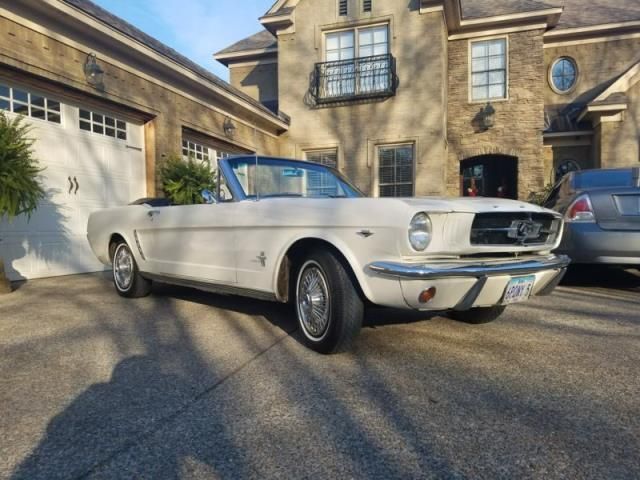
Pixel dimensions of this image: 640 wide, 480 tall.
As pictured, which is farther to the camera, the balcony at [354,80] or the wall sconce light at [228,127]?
the balcony at [354,80]

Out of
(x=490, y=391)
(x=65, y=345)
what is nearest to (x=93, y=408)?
(x=65, y=345)

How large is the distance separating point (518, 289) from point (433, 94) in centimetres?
1098

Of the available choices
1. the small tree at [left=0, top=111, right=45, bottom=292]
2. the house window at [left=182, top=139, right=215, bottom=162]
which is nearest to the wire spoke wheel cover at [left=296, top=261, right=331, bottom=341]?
the small tree at [left=0, top=111, right=45, bottom=292]

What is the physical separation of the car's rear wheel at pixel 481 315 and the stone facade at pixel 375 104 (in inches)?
366

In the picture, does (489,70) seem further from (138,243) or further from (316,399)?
(316,399)

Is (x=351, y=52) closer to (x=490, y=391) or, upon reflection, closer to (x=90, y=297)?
(x=90, y=297)

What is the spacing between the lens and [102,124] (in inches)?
321

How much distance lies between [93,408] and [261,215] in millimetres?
1764

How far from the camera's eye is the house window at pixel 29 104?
6535 mm

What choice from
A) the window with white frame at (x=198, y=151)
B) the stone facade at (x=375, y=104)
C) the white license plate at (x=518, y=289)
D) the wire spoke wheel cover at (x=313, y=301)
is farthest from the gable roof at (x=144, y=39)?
the white license plate at (x=518, y=289)

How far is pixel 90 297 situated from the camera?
5.52m

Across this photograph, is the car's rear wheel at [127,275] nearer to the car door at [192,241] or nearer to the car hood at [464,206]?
the car door at [192,241]

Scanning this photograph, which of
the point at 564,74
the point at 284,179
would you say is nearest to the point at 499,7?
the point at 564,74

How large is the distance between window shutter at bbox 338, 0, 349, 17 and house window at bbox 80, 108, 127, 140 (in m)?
7.91
